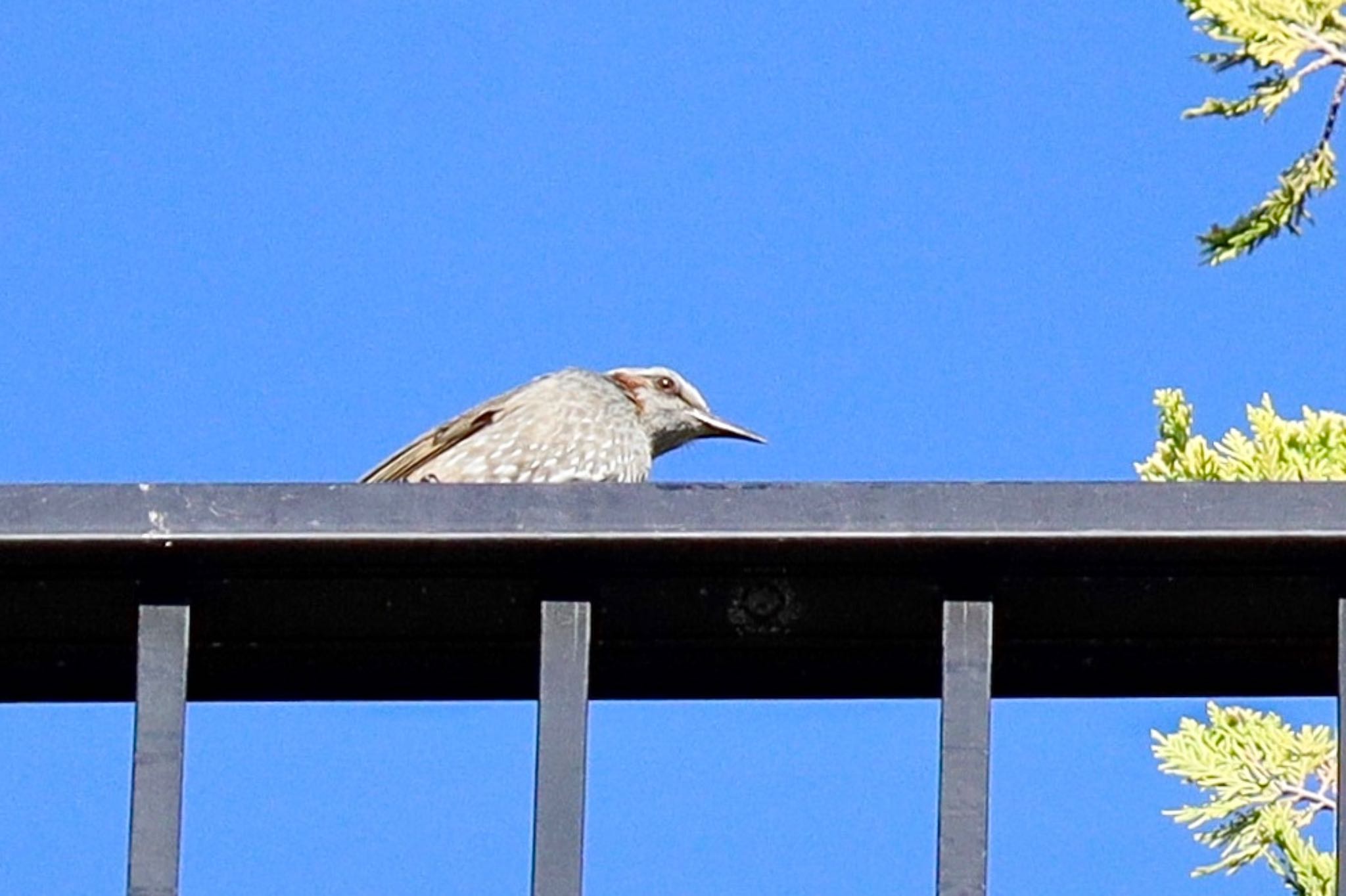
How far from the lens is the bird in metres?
7.05

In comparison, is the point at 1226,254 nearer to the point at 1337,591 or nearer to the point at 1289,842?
the point at 1289,842

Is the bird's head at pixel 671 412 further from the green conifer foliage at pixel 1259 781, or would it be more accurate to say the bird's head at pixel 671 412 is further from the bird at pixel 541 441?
Answer: the green conifer foliage at pixel 1259 781

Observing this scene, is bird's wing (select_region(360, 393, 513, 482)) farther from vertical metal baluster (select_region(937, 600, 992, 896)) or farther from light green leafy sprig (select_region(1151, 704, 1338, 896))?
vertical metal baluster (select_region(937, 600, 992, 896))

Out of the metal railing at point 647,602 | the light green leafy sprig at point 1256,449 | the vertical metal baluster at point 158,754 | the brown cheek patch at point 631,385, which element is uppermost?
the brown cheek patch at point 631,385

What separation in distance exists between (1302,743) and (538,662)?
10.3 feet

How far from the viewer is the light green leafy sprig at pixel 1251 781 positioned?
20.1 ft

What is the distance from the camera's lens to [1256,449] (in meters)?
6.62

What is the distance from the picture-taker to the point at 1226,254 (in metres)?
6.87

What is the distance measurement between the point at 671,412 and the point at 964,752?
488 cm

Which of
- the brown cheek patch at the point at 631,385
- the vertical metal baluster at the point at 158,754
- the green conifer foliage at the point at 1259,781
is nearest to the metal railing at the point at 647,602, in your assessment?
the vertical metal baluster at the point at 158,754

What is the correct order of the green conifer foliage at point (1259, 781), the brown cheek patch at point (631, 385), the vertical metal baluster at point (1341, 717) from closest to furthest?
the vertical metal baluster at point (1341, 717), the green conifer foliage at point (1259, 781), the brown cheek patch at point (631, 385)

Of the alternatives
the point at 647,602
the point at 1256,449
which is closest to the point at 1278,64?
the point at 1256,449

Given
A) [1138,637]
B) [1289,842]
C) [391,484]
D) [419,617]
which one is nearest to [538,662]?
[419,617]

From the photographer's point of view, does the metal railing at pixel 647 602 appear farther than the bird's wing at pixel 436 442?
No
